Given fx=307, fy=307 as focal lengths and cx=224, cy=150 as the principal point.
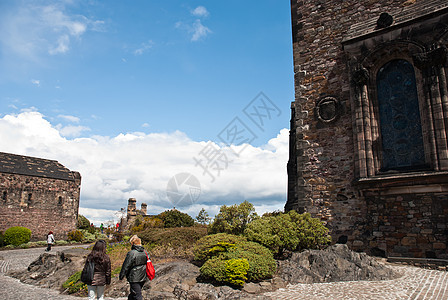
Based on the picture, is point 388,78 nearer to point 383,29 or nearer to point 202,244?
point 383,29

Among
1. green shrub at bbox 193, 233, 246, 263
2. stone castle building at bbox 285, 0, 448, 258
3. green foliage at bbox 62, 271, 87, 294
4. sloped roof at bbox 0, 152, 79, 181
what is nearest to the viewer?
green foliage at bbox 62, 271, 87, 294

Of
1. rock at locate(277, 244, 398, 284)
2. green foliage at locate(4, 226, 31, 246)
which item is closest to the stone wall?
green foliage at locate(4, 226, 31, 246)

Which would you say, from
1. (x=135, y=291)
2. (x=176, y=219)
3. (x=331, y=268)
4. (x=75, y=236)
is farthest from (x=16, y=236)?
(x=331, y=268)

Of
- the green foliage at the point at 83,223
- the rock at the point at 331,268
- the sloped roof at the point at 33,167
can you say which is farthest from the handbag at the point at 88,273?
the green foliage at the point at 83,223

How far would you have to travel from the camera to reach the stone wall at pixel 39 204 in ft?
86.5

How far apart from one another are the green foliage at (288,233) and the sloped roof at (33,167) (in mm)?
26094

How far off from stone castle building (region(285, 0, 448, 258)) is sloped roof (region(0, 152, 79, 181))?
2652 cm

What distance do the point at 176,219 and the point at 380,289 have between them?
1321 centimetres

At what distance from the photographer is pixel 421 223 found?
31.1 feet

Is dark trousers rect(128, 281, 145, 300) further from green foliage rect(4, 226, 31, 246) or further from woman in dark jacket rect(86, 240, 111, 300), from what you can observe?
green foliage rect(4, 226, 31, 246)

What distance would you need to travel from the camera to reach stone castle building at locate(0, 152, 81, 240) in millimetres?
26500

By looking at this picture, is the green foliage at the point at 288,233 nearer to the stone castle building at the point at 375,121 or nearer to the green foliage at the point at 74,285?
the stone castle building at the point at 375,121

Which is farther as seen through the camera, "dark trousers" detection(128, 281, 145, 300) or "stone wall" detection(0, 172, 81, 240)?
"stone wall" detection(0, 172, 81, 240)

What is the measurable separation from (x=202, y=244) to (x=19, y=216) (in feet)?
80.5
